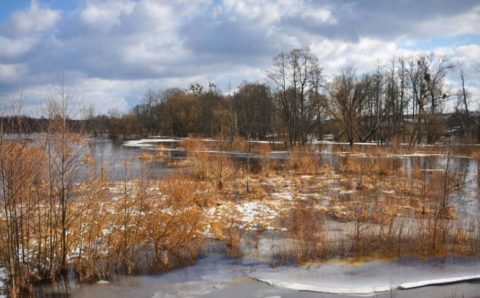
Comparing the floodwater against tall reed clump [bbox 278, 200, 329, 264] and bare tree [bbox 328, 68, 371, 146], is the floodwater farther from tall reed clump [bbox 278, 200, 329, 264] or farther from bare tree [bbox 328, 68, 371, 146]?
bare tree [bbox 328, 68, 371, 146]

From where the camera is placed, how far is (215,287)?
6930 millimetres

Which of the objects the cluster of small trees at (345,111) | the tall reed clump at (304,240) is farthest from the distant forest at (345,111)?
the tall reed clump at (304,240)

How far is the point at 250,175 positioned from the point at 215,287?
38.8ft

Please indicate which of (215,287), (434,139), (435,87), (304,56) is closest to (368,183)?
(215,287)

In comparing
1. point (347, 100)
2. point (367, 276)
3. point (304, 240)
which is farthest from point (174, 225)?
point (347, 100)

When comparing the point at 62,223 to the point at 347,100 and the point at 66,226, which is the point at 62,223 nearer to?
the point at 66,226

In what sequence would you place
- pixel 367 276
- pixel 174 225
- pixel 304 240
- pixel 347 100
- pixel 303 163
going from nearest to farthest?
pixel 367 276 < pixel 174 225 < pixel 304 240 < pixel 303 163 < pixel 347 100

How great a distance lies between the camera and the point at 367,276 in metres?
7.36

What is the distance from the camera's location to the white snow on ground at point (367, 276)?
690 cm

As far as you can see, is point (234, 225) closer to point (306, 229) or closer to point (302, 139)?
point (306, 229)

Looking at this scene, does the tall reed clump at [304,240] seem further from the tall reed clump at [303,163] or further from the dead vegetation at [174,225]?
the tall reed clump at [303,163]

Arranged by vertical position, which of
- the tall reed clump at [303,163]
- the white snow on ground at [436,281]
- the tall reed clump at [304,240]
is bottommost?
the white snow on ground at [436,281]

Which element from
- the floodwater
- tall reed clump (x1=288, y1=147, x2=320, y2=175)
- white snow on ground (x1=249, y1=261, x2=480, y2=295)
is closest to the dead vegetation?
the floodwater

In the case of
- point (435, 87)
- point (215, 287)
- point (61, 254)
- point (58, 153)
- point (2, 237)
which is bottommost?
point (215, 287)
